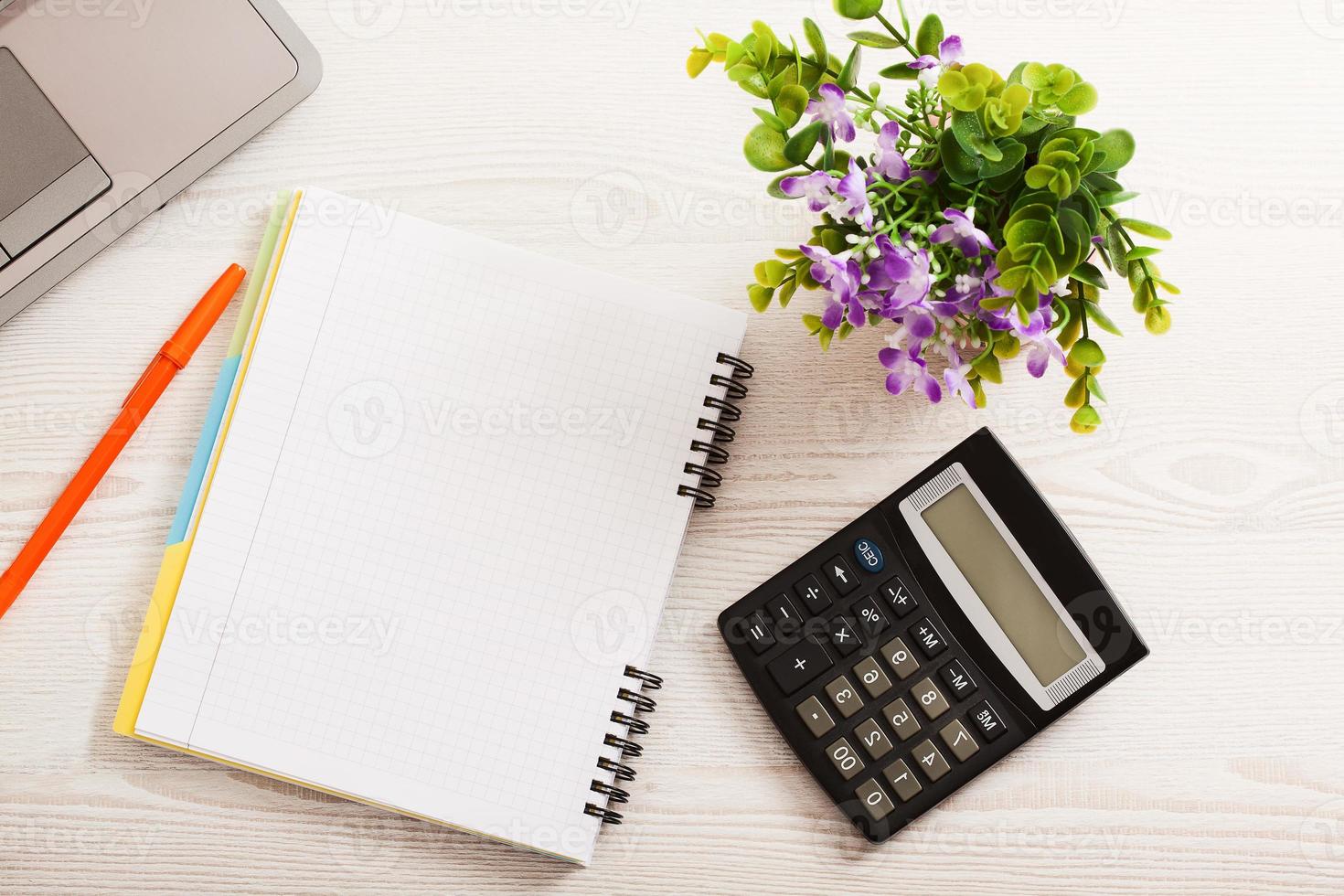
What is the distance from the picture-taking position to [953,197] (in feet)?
1.86

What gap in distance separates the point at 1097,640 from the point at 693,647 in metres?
0.31

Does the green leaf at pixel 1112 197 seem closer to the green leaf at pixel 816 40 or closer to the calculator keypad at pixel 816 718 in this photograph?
the green leaf at pixel 816 40

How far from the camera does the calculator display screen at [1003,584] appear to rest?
71 centimetres

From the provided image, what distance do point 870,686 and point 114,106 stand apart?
2.33ft

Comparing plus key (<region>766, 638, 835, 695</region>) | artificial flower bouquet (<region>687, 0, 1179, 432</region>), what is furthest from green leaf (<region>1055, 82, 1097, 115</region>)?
plus key (<region>766, 638, 835, 695</region>)

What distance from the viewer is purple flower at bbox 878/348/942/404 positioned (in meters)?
0.61

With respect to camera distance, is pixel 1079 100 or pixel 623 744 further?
pixel 623 744

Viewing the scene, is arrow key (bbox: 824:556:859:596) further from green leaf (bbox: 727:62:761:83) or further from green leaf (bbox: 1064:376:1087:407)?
green leaf (bbox: 727:62:761:83)

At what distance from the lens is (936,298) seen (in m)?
0.57

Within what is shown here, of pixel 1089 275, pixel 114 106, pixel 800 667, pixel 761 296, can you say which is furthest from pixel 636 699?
pixel 114 106

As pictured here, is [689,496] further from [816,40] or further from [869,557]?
[816,40]

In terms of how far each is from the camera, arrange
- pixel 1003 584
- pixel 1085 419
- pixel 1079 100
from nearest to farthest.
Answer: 1. pixel 1079 100
2. pixel 1085 419
3. pixel 1003 584

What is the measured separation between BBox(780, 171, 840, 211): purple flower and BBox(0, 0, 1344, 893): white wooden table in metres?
0.23

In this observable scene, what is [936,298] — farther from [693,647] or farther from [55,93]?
[55,93]
